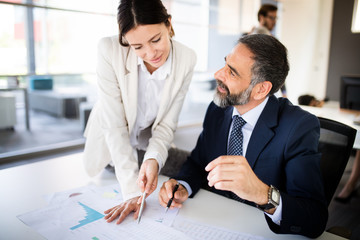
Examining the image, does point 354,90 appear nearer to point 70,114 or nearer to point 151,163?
point 151,163

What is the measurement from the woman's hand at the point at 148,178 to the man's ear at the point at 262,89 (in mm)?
564

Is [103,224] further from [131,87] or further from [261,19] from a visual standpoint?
[261,19]

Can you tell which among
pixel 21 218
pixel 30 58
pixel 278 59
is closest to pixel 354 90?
pixel 278 59

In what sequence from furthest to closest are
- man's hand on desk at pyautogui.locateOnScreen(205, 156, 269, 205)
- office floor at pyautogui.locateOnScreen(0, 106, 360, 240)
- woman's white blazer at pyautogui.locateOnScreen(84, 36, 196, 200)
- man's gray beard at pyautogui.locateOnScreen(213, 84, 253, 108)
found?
office floor at pyautogui.locateOnScreen(0, 106, 360, 240) < woman's white blazer at pyautogui.locateOnScreen(84, 36, 196, 200) < man's gray beard at pyautogui.locateOnScreen(213, 84, 253, 108) < man's hand on desk at pyautogui.locateOnScreen(205, 156, 269, 205)

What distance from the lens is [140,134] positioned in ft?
5.92

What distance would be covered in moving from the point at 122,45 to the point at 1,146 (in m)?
3.16

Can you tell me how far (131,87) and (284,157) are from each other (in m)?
0.82

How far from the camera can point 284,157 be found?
1.23 m

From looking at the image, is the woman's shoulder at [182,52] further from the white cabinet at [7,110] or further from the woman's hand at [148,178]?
the white cabinet at [7,110]

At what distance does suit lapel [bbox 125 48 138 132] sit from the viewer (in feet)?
5.11

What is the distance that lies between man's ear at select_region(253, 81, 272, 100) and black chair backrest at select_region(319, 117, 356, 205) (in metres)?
0.36

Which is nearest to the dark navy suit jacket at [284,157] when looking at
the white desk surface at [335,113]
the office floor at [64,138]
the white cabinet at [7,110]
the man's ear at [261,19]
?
the office floor at [64,138]

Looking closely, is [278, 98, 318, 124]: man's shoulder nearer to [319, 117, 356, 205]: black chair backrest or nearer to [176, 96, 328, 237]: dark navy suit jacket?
[176, 96, 328, 237]: dark navy suit jacket

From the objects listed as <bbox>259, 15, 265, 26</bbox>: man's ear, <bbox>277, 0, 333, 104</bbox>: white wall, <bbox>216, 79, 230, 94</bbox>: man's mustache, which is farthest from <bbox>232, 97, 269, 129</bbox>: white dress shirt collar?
<bbox>277, 0, 333, 104</bbox>: white wall
